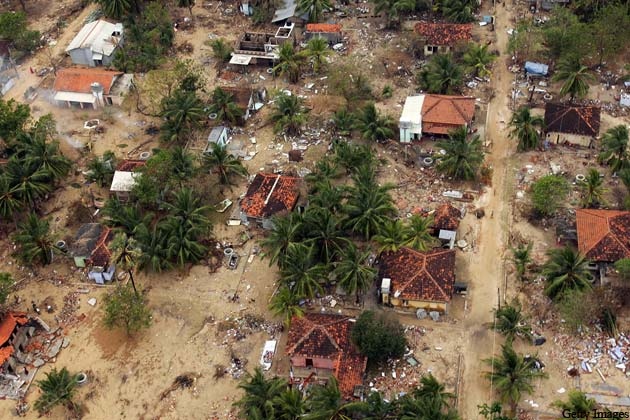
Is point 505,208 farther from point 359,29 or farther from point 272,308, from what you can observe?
point 359,29

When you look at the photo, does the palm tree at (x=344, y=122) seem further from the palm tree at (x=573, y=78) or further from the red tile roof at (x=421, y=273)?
the palm tree at (x=573, y=78)

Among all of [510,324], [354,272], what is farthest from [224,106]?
[510,324]

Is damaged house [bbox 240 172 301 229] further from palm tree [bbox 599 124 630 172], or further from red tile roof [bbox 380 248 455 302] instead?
palm tree [bbox 599 124 630 172]

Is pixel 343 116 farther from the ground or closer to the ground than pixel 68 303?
farther from the ground

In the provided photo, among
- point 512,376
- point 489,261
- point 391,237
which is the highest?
point 391,237

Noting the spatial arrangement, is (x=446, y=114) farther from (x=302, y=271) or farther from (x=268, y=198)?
(x=302, y=271)

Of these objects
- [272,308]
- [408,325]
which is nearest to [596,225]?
[408,325]

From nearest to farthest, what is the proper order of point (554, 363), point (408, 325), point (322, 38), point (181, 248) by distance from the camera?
point (554, 363) < point (408, 325) < point (181, 248) < point (322, 38)
